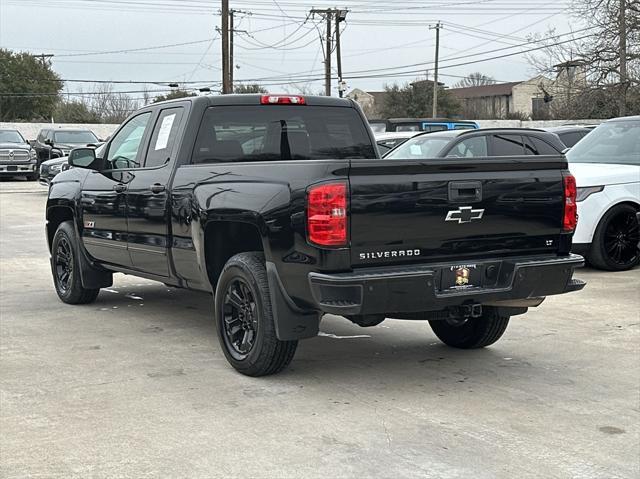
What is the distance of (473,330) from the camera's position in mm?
6797

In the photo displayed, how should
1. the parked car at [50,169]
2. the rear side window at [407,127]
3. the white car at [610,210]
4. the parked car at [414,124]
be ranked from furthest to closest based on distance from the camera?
the rear side window at [407,127]
the parked car at [414,124]
the parked car at [50,169]
the white car at [610,210]

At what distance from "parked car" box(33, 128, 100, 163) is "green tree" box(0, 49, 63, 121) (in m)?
37.3

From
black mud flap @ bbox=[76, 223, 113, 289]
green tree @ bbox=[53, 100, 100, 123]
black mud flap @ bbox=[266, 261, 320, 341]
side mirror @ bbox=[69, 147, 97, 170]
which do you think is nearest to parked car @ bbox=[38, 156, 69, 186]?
black mud flap @ bbox=[76, 223, 113, 289]

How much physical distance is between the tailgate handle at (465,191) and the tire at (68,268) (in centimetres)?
443

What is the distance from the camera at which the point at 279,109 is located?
23.8 feet

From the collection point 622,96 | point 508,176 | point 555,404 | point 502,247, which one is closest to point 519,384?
point 555,404

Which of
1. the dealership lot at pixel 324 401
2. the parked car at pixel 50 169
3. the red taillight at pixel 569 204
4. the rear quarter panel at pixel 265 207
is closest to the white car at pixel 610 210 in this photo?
the dealership lot at pixel 324 401

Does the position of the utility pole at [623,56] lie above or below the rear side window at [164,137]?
above

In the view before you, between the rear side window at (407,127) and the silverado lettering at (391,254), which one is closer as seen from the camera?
the silverado lettering at (391,254)

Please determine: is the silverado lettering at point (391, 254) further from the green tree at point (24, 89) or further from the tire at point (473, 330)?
the green tree at point (24, 89)

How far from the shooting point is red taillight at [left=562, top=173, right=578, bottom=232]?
5.95m

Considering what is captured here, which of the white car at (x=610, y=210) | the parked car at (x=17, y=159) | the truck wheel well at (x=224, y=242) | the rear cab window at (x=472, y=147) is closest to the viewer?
the truck wheel well at (x=224, y=242)

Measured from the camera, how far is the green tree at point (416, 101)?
238ft

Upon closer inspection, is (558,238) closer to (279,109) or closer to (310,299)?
(310,299)
